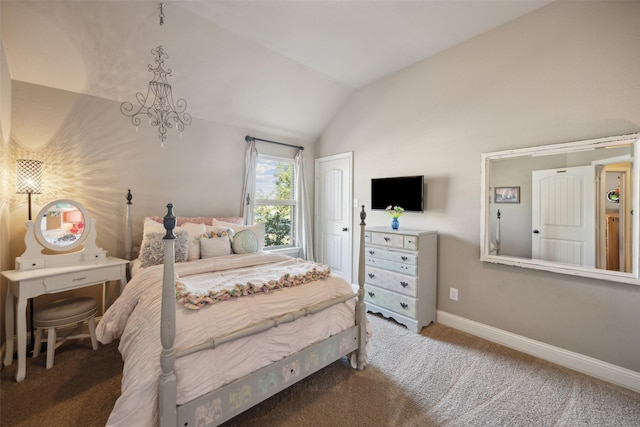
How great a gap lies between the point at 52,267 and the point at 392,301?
3149mm

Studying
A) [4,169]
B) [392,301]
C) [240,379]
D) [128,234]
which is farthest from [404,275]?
[4,169]

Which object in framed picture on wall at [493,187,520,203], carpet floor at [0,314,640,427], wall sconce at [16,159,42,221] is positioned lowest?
carpet floor at [0,314,640,427]

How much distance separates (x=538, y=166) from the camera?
235 centimetres

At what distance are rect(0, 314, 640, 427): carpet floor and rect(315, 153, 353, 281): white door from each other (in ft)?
6.19

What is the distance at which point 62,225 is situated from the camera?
92.7 inches

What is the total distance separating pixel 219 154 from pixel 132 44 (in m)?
1.42

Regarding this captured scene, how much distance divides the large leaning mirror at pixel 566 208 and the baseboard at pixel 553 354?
0.66 metres

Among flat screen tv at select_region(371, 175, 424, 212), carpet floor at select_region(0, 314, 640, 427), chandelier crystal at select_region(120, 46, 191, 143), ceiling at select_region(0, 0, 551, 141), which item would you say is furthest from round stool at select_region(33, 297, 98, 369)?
flat screen tv at select_region(371, 175, 424, 212)

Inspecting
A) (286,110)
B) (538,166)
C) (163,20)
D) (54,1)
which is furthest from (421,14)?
(54,1)

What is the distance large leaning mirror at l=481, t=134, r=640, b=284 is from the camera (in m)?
1.97

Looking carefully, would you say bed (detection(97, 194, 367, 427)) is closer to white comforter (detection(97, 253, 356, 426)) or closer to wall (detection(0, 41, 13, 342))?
white comforter (detection(97, 253, 356, 426))

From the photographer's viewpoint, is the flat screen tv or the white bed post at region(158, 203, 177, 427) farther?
the flat screen tv

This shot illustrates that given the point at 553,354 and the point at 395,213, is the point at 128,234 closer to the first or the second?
the point at 395,213

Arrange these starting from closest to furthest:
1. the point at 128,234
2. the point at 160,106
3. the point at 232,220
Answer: the point at 128,234 < the point at 160,106 < the point at 232,220
